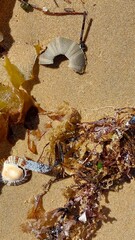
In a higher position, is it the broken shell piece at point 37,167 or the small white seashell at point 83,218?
the broken shell piece at point 37,167

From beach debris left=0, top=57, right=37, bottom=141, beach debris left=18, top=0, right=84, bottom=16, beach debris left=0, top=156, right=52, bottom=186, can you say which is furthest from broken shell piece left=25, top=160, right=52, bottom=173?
beach debris left=18, top=0, right=84, bottom=16

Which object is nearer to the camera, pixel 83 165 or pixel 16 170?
pixel 83 165

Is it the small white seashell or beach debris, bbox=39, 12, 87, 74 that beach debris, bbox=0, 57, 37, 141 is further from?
the small white seashell

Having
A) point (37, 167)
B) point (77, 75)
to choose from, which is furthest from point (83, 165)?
point (77, 75)

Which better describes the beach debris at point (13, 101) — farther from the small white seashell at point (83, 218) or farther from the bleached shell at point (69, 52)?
the small white seashell at point (83, 218)

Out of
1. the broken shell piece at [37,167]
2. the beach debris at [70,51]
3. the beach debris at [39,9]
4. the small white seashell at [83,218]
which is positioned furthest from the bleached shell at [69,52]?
the small white seashell at [83,218]

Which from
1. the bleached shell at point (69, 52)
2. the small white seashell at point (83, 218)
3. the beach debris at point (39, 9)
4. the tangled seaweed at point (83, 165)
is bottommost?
the small white seashell at point (83, 218)

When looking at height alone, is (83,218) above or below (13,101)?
below

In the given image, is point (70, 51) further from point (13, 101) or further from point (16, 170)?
point (16, 170)

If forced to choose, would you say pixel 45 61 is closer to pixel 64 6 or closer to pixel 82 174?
pixel 64 6
